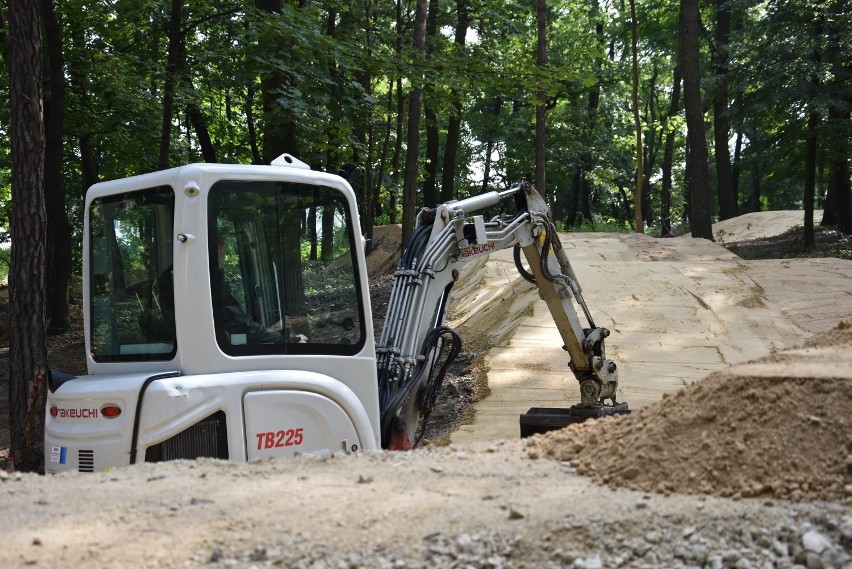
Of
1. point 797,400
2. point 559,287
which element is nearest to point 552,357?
point 559,287

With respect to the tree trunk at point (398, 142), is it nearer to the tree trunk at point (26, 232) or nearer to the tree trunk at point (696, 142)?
the tree trunk at point (696, 142)

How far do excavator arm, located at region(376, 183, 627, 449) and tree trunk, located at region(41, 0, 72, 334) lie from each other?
821 cm

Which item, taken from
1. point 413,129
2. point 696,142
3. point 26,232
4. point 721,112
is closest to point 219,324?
point 26,232

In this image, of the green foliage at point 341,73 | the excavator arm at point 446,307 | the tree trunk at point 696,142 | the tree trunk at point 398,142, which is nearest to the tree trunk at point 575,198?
the green foliage at point 341,73

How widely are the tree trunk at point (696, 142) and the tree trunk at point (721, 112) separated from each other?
2.04 ft

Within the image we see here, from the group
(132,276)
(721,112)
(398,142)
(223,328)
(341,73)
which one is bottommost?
(223,328)

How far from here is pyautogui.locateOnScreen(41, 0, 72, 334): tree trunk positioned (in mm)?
14859

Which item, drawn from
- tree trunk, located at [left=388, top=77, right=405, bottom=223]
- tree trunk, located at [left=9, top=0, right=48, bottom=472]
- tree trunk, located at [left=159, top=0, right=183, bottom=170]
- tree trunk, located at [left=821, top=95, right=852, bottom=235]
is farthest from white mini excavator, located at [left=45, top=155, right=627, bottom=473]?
tree trunk, located at [left=388, top=77, right=405, bottom=223]

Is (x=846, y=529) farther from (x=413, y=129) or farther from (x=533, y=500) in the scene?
(x=413, y=129)

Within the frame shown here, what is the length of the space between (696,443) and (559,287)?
383cm

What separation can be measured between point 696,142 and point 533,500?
1815 centimetres

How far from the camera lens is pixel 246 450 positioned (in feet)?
17.0

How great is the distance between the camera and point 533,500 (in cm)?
388

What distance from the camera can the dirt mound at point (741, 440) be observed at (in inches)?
153
